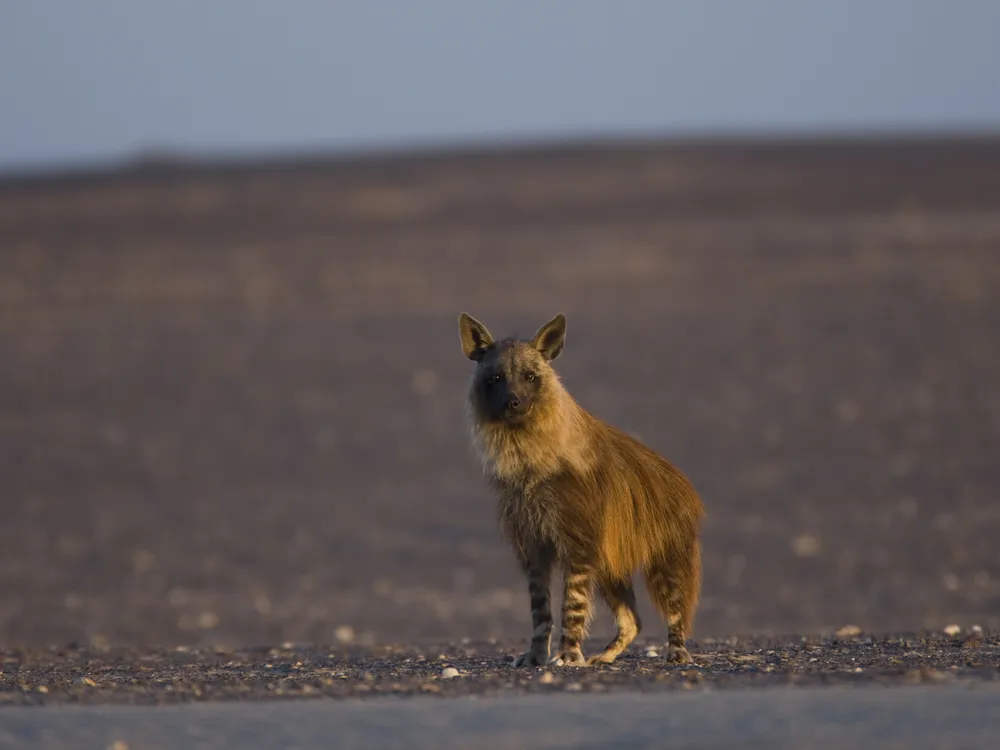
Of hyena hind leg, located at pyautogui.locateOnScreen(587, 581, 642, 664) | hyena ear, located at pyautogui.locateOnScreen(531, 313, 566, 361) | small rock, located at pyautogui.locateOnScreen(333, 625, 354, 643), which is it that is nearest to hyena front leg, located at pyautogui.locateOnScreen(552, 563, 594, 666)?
hyena hind leg, located at pyautogui.locateOnScreen(587, 581, 642, 664)

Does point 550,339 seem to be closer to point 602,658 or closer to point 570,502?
point 570,502

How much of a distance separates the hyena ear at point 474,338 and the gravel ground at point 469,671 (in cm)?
173

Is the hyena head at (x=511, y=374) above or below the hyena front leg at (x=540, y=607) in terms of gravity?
above

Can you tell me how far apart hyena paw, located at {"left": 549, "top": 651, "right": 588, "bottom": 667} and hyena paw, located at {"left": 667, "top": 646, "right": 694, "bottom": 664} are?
1.76ft

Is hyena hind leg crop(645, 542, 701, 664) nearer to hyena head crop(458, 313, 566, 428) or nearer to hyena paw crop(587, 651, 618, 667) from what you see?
hyena paw crop(587, 651, 618, 667)

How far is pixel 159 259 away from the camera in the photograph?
30266mm

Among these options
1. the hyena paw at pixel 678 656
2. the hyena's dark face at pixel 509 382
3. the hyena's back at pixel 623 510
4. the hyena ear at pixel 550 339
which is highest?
the hyena ear at pixel 550 339

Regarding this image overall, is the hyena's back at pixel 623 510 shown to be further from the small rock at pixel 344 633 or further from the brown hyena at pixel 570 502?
the small rock at pixel 344 633

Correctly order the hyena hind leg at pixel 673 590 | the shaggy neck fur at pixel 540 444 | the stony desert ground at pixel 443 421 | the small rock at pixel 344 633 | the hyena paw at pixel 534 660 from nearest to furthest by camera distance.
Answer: the shaggy neck fur at pixel 540 444, the hyena paw at pixel 534 660, the hyena hind leg at pixel 673 590, the stony desert ground at pixel 443 421, the small rock at pixel 344 633

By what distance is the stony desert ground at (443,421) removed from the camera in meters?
13.7

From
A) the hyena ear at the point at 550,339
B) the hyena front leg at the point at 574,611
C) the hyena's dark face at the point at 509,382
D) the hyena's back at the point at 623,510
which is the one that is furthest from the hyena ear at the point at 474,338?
the hyena front leg at the point at 574,611

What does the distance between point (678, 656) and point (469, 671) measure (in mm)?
1183

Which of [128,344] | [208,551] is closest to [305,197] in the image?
[128,344]

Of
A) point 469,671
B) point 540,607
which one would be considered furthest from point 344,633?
point 469,671
